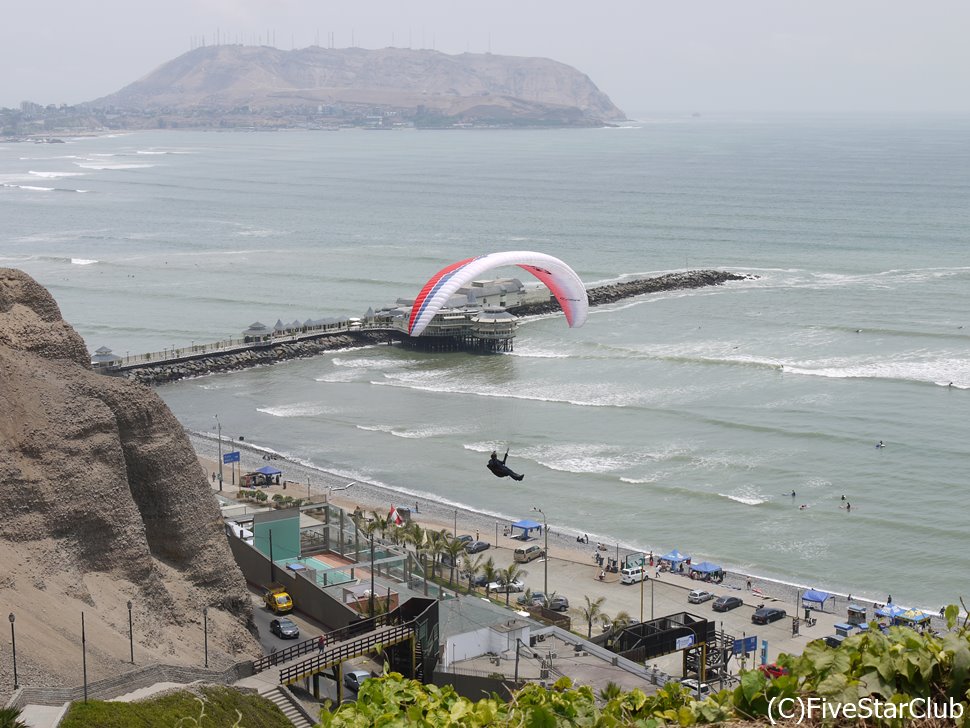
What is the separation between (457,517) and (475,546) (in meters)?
4.55

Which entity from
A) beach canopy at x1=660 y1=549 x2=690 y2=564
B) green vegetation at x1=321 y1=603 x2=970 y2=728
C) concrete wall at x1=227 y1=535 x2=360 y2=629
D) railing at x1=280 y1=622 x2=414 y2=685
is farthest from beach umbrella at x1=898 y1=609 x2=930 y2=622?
green vegetation at x1=321 y1=603 x2=970 y2=728

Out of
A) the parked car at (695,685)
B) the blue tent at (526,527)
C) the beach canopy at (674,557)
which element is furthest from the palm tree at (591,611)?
the blue tent at (526,527)

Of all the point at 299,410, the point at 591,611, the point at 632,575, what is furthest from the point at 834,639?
the point at 299,410

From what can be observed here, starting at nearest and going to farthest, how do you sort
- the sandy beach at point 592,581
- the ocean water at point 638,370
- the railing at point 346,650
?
1. the railing at point 346,650
2. the sandy beach at point 592,581
3. the ocean water at point 638,370

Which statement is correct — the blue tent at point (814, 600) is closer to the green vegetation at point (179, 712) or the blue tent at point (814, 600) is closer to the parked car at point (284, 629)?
the parked car at point (284, 629)

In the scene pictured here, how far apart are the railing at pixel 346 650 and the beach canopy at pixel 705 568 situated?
1643 cm

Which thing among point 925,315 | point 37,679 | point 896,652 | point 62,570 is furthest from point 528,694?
point 925,315

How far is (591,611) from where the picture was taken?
34.6 m

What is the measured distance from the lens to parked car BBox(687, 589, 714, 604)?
38.0m

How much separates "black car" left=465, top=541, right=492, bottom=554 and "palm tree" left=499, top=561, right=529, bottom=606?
2106 mm

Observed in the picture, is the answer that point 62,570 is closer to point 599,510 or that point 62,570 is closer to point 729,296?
point 599,510

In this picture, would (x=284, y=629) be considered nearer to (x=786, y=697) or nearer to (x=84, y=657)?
(x=84, y=657)

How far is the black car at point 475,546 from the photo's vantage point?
4262cm

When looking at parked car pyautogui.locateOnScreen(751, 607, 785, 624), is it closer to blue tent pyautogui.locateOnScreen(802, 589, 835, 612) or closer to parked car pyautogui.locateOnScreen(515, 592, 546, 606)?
blue tent pyautogui.locateOnScreen(802, 589, 835, 612)
